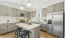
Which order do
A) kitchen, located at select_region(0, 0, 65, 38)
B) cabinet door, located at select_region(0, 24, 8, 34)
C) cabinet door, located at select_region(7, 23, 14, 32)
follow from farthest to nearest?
cabinet door, located at select_region(7, 23, 14, 32)
cabinet door, located at select_region(0, 24, 8, 34)
kitchen, located at select_region(0, 0, 65, 38)

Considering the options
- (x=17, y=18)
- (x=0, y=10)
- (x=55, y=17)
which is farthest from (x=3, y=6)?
(x=55, y=17)

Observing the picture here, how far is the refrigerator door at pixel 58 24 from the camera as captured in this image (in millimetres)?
4238

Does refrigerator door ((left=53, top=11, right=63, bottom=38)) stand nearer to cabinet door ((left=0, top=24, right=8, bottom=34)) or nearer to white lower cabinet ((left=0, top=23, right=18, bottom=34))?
white lower cabinet ((left=0, top=23, right=18, bottom=34))

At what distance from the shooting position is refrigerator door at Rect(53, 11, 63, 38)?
424 cm

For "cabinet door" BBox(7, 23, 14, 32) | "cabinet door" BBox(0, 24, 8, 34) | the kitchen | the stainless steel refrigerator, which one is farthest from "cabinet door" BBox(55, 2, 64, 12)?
"cabinet door" BBox(0, 24, 8, 34)

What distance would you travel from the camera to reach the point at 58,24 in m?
4.53

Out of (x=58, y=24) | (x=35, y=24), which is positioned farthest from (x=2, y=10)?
(x=58, y=24)

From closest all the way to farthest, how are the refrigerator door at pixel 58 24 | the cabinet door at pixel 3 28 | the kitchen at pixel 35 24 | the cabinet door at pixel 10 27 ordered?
the kitchen at pixel 35 24
the refrigerator door at pixel 58 24
the cabinet door at pixel 3 28
the cabinet door at pixel 10 27

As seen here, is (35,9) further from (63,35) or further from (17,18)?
(63,35)

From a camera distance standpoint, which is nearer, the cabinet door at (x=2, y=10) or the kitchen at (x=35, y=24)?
the kitchen at (x=35, y=24)

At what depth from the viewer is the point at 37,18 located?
8.06m

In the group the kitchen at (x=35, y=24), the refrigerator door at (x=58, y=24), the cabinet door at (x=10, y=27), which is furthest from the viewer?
the cabinet door at (x=10, y=27)

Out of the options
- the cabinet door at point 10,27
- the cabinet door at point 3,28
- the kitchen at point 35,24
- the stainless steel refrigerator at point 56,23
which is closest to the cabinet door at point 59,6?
the kitchen at point 35,24

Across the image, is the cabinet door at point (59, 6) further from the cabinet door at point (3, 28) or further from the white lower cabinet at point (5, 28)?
the cabinet door at point (3, 28)
